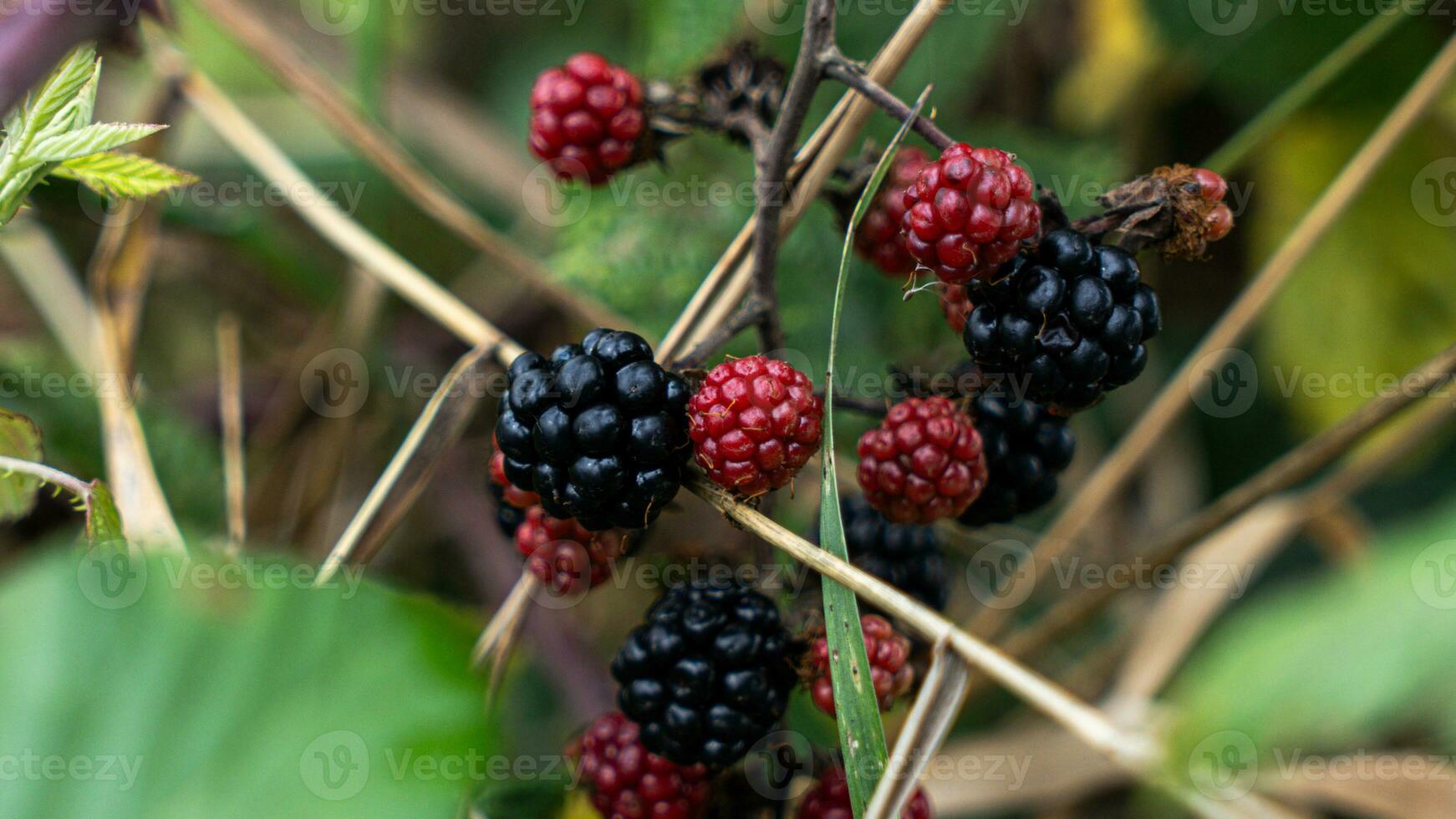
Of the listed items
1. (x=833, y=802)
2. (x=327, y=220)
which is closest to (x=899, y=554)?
(x=833, y=802)

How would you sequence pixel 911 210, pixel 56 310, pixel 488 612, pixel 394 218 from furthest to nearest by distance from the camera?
pixel 394 218 → pixel 488 612 → pixel 56 310 → pixel 911 210

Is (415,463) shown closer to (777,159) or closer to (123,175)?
(123,175)

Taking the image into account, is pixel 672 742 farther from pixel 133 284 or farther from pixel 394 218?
pixel 394 218

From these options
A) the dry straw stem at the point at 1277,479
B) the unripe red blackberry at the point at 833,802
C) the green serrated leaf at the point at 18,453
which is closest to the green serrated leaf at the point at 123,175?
the green serrated leaf at the point at 18,453

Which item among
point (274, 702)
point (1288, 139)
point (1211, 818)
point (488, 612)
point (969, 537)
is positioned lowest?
point (488, 612)

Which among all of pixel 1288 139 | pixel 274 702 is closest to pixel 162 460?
pixel 274 702

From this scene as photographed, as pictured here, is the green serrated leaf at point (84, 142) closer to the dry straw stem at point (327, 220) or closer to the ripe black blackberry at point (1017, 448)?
the dry straw stem at point (327, 220)
